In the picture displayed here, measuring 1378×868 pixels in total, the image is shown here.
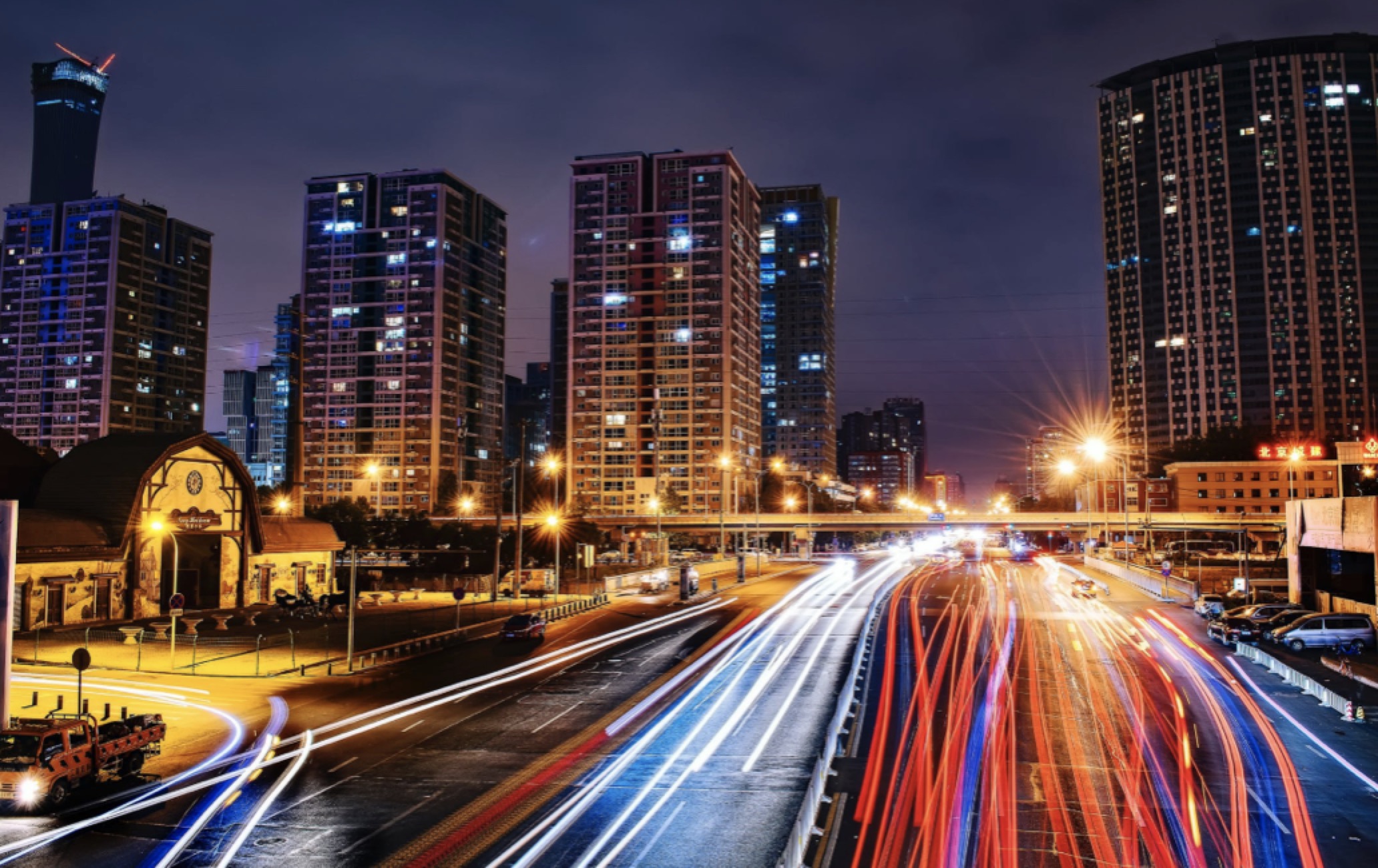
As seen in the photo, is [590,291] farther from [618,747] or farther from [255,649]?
[618,747]

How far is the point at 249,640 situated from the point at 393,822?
A: 3122 centimetres

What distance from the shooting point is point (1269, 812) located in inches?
677

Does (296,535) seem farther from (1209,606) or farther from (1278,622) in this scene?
(1278,622)

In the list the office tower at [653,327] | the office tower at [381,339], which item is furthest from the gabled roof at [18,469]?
the office tower at [381,339]

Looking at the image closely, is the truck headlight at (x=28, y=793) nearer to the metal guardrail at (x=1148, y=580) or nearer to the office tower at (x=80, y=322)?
the metal guardrail at (x=1148, y=580)

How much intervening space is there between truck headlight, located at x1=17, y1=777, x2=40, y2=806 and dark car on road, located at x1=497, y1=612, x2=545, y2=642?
2430 centimetres

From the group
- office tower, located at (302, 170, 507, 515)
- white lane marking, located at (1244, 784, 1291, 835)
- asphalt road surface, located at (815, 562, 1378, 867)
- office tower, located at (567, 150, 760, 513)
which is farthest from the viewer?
office tower, located at (302, 170, 507, 515)

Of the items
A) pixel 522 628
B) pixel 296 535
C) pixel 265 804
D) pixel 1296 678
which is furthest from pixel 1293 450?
pixel 296 535

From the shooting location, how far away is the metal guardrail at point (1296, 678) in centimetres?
2656

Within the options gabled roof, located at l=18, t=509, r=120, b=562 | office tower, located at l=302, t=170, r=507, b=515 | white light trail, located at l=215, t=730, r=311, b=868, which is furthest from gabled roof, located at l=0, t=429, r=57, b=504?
office tower, located at l=302, t=170, r=507, b=515

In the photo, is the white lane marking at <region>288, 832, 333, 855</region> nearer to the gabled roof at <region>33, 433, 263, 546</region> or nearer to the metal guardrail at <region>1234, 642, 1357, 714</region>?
the metal guardrail at <region>1234, 642, 1357, 714</region>

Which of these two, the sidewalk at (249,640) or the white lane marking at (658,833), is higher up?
the white lane marking at (658,833)

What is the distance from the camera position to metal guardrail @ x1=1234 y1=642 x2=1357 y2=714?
2656cm

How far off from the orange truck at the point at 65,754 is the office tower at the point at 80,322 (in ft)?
604
